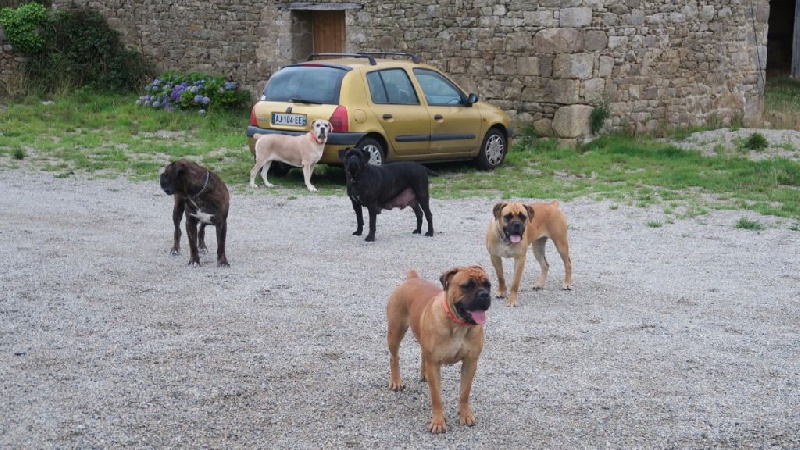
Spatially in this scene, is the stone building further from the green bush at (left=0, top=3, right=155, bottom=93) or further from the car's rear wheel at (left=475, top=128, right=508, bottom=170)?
the car's rear wheel at (left=475, top=128, right=508, bottom=170)

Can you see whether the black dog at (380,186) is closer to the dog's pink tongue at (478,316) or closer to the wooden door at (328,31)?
the dog's pink tongue at (478,316)

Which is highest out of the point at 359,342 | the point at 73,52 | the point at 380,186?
the point at 73,52

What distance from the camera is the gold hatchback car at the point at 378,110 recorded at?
40.3 feet

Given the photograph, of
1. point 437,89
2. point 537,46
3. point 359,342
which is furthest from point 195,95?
point 359,342

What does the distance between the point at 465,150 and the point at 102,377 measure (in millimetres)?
8997

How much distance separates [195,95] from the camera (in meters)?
18.9

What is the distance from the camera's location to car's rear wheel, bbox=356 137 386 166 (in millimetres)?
12234

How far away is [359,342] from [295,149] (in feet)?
20.6

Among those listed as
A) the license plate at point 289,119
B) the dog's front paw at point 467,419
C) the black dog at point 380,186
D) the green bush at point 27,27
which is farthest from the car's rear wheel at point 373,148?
the green bush at point 27,27

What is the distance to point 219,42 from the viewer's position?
19672 mm

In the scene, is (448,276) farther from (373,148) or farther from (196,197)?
(373,148)

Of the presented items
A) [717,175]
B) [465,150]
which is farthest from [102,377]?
[717,175]

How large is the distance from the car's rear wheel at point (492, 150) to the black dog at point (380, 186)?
4.40m

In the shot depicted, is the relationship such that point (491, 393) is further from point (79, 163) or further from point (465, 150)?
point (79, 163)
